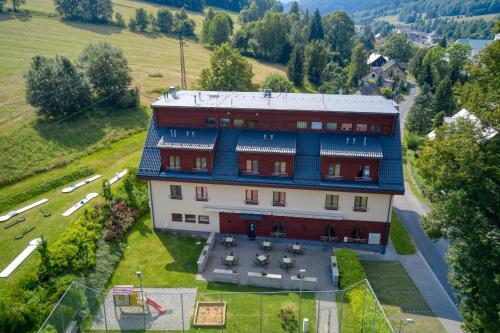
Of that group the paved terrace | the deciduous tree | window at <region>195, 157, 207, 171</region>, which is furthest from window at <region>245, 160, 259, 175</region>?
the deciduous tree

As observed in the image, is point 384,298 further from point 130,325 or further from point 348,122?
point 130,325

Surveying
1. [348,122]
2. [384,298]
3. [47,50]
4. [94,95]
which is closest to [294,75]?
[94,95]

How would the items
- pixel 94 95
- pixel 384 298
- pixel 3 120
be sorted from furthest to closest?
pixel 94 95 → pixel 3 120 → pixel 384 298

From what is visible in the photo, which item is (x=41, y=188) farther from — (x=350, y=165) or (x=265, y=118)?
(x=350, y=165)

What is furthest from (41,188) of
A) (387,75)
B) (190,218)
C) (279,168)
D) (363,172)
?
(387,75)

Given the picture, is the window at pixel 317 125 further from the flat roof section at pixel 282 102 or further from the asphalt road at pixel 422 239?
the asphalt road at pixel 422 239

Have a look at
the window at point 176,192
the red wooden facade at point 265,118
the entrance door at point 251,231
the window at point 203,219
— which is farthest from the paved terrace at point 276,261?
the red wooden facade at point 265,118

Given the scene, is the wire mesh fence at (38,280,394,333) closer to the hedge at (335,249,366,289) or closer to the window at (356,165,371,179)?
the hedge at (335,249,366,289)
